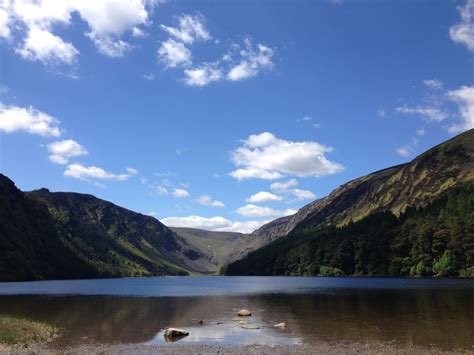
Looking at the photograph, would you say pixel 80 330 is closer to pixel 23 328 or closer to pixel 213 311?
pixel 23 328

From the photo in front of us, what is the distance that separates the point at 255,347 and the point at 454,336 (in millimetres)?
20665

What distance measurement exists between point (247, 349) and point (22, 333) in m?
26.3

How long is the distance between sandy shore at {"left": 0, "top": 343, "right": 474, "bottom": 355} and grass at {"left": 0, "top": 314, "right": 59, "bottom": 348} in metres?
3.29

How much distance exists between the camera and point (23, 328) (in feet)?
175

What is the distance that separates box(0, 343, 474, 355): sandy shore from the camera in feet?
131

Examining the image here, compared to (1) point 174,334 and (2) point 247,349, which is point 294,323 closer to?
(1) point 174,334

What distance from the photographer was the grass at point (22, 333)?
46.2m

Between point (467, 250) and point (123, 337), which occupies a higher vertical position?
point (467, 250)

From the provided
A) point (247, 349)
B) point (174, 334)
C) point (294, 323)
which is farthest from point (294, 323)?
point (247, 349)

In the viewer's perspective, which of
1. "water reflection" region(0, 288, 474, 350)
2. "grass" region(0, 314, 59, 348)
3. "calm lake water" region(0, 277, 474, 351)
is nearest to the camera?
"grass" region(0, 314, 59, 348)

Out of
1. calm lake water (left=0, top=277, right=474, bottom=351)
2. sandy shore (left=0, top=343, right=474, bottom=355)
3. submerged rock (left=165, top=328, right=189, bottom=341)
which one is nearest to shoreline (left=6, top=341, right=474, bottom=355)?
sandy shore (left=0, top=343, right=474, bottom=355)

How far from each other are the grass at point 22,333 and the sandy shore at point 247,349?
130 inches

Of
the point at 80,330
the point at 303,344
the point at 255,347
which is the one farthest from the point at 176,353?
the point at 80,330

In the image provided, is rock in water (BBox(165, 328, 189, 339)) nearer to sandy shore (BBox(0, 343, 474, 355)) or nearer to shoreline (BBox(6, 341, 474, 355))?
shoreline (BBox(6, 341, 474, 355))
